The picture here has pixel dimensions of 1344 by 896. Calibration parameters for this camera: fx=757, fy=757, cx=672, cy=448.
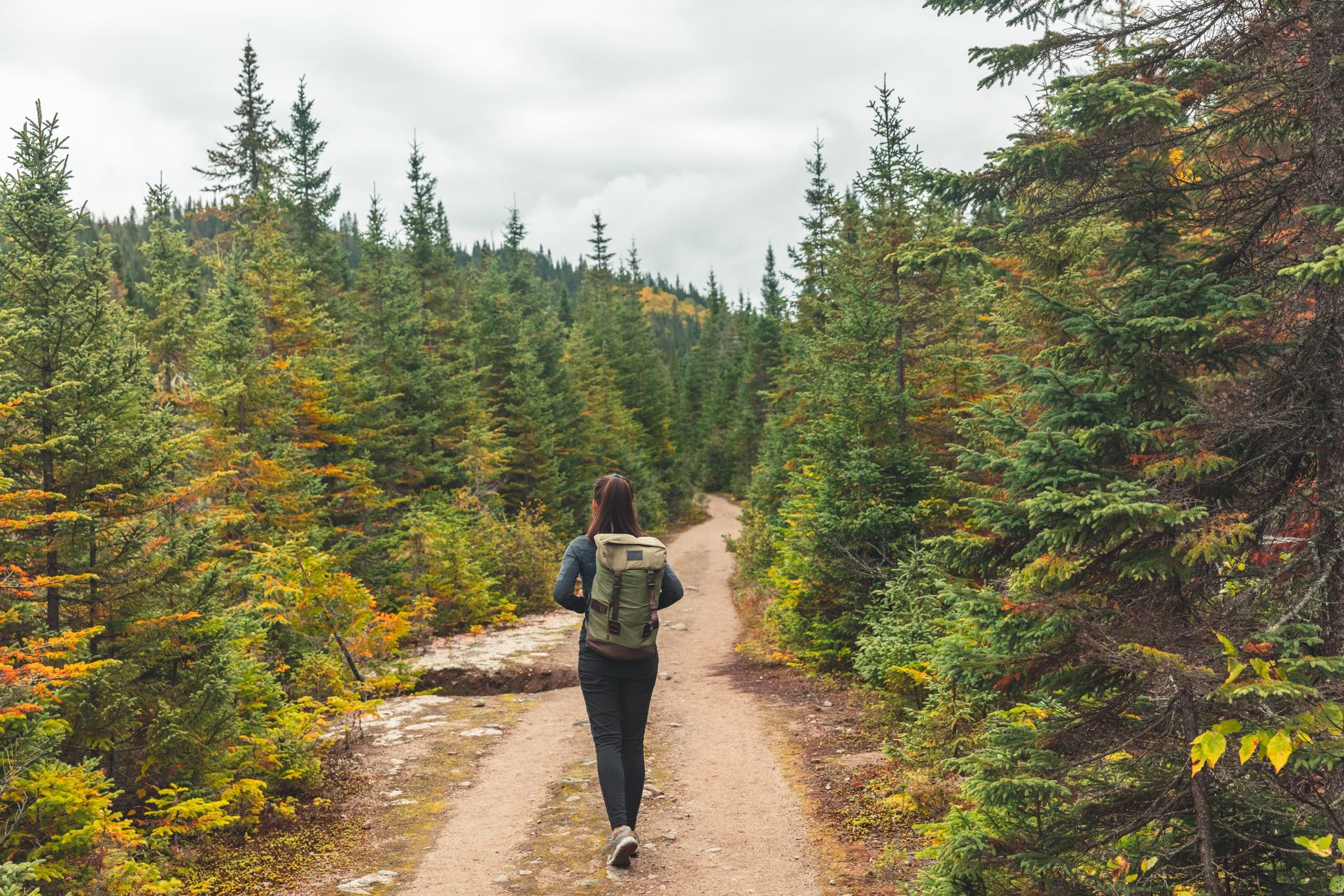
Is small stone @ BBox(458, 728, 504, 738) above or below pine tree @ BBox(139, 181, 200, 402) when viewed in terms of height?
below

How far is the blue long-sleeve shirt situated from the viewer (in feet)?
19.8

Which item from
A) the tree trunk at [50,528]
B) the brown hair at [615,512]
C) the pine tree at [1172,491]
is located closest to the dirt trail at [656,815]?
the pine tree at [1172,491]

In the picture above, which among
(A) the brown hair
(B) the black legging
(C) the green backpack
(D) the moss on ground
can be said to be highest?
(A) the brown hair

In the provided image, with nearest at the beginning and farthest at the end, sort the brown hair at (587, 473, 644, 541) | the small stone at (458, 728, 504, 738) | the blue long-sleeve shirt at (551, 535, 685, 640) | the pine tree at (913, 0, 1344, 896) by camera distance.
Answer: the pine tree at (913, 0, 1344, 896) → the blue long-sleeve shirt at (551, 535, 685, 640) → the brown hair at (587, 473, 644, 541) → the small stone at (458, 728, 504, 738)

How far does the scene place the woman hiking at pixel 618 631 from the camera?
5918mm

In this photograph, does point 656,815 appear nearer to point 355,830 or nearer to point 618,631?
point 618,631

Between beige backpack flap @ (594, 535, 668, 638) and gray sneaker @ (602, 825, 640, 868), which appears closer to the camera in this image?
gray sneaker @ (602, 825, 640, 868)

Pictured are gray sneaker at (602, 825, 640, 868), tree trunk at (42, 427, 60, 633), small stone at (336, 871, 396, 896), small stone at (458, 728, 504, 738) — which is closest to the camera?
small stone at (336, 871, 396, 896)

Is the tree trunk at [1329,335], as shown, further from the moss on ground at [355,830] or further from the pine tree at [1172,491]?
the moss on ground at [355,830]

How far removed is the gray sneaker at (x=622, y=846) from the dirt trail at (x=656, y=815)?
88 millimetres

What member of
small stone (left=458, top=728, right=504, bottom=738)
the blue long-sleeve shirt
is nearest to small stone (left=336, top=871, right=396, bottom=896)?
the blue long-sleeve shirt

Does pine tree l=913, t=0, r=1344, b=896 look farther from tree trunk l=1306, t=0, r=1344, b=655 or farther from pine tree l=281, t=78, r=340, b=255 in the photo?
pine tree l=281, t=78, r=340, b=255

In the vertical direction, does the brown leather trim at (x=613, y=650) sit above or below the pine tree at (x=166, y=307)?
below

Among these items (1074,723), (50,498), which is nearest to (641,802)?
(1074,723)
